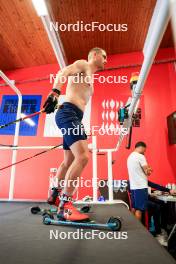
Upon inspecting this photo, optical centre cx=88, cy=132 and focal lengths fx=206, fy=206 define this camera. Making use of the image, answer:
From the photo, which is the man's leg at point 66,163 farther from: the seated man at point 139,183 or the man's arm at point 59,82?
the seated man at point 139,183

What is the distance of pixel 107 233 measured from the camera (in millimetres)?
1098

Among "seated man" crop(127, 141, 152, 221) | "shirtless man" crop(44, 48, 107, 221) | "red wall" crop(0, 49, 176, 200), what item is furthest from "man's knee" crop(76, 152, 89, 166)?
"red wall" crop(0, 49, 176, 200)

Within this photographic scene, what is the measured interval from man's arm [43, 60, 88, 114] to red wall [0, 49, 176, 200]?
2800 millimetres

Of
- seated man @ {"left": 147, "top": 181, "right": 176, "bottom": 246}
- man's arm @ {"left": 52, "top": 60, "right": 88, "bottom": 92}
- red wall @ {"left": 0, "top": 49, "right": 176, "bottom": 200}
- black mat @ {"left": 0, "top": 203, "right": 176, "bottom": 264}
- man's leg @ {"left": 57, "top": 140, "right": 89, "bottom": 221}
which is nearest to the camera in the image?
black mat @ {"left": 0, "top": 203, "right": 176, "bottom": 264}

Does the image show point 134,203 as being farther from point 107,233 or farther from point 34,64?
point 34,64

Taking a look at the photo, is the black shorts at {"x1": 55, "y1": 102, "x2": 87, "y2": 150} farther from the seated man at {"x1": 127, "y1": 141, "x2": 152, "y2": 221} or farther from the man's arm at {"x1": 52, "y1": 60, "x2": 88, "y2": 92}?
the seated man at {"x1": 127, "y1": 141, "x2": 152, "y2": 221}

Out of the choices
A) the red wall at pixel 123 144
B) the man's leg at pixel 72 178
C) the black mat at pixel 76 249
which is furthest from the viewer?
the red wall at pixel 123 144

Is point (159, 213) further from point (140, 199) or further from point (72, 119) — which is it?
point (72, 119)

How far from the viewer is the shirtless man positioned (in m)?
1.35

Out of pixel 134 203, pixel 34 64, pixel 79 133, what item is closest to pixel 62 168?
pixel 79 133

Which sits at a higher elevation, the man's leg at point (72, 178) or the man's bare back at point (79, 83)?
the man's bare back at point (79, 83)

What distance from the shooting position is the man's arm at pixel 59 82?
4.43ft

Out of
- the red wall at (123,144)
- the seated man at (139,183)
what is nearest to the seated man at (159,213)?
the seated man at (139,183)

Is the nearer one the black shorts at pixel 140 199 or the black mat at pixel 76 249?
the black mat at pixel 76 249
